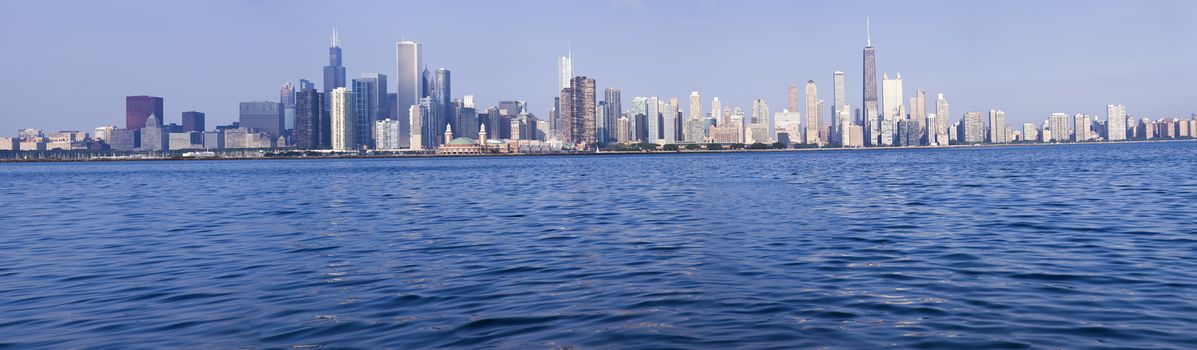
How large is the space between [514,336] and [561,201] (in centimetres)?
3310

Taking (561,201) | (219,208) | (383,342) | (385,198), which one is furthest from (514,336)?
(385,198)

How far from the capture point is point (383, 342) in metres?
11.3

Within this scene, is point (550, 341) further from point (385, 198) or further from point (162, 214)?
point (385, 198)

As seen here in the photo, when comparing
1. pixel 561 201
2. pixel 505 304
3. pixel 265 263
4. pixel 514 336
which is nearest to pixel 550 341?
pixel 514 336

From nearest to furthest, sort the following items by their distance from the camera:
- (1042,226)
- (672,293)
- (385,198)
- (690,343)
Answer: (690,343) < (672,293) < (1042,226) < (385,198)

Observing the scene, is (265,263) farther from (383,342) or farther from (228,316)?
(383,342)

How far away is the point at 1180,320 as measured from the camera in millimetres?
11375

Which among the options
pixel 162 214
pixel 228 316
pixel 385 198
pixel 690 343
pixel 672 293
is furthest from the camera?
pixel 385 198

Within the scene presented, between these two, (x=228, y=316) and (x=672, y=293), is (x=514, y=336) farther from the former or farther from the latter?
(x=228, y=316)

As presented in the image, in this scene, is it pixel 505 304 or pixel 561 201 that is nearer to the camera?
pixel 505 304

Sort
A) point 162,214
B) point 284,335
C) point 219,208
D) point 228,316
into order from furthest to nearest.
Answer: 1. point 219,208
2. point 162,214
3. point 228,316
4. point 284,335

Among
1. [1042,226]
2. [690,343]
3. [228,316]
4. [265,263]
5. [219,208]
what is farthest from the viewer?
[219,208]

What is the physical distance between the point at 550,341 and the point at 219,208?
37.7m

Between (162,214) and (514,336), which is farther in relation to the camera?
(162,214)
